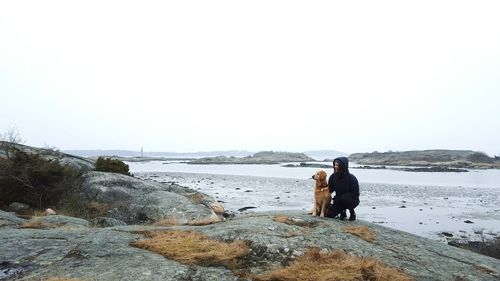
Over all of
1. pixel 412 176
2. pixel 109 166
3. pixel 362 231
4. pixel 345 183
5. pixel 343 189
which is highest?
pixel 109 166

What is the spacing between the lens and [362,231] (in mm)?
9648

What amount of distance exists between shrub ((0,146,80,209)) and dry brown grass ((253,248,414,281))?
14.6m

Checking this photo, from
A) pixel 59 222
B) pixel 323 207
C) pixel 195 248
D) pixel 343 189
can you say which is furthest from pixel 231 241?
pixel 59 222

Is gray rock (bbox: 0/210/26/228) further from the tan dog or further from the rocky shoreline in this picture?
the tan dog

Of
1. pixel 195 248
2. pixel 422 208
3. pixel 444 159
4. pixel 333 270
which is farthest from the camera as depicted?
pixel 444 159

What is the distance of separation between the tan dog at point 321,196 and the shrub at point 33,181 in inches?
512

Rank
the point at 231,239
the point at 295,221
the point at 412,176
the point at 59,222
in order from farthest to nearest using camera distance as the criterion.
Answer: the point at 412,176 → the point at 59,222 → the point at 295,221 → the point at 231,239

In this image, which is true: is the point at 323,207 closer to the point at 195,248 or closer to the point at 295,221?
the point at 295,221

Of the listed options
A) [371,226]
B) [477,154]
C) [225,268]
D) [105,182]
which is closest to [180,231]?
[225,268]

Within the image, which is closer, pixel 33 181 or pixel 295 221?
pixel 295 221

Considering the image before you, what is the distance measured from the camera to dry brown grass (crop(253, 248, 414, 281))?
21.8ft

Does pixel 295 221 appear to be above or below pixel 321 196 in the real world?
below

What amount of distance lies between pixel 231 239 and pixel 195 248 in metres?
1.00

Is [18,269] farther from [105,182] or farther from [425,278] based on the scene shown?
[105,182]
